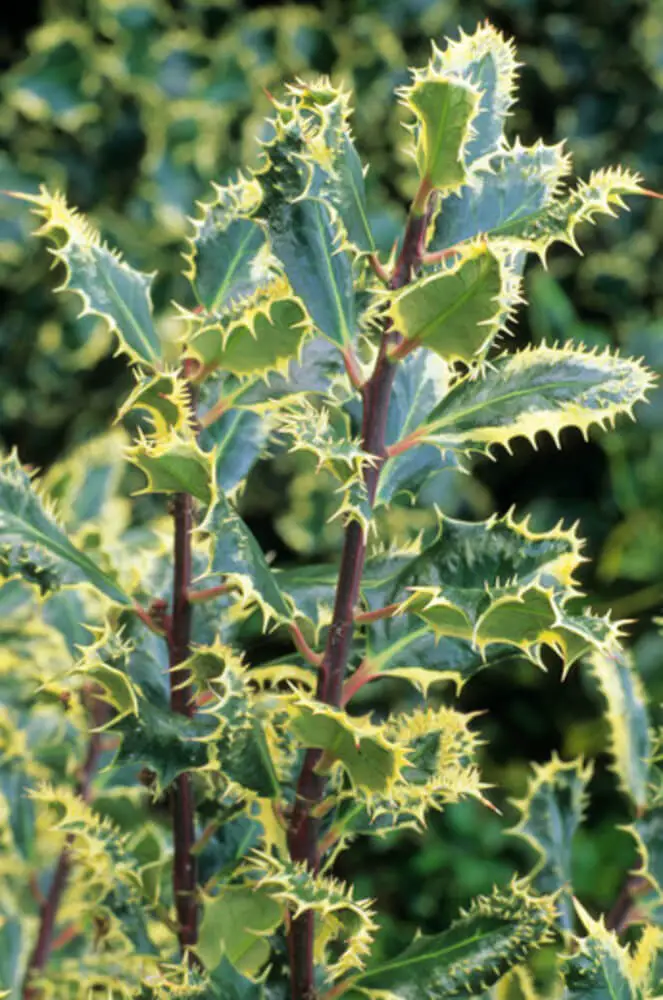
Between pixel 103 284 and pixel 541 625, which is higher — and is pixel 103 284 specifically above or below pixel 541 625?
above

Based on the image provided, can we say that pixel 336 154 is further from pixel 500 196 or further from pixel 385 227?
pixel 385 227

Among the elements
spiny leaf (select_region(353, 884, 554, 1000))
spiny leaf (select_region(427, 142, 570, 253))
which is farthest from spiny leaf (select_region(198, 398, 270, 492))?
spiny leaf (select_region(353, 884, 554, 1000))

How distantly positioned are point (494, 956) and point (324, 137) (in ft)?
1.47

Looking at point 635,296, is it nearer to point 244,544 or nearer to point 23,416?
point 23,416

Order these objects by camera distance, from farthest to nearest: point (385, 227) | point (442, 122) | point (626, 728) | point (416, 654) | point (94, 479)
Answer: point (385, 227) < point (94, 479) < point (626, 728) < point (416, 654) < point (442, 122)

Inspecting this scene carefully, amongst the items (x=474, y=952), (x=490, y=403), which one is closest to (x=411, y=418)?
(x=490, y=403)

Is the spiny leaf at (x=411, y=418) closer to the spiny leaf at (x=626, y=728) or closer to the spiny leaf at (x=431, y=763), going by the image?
the spiny leaf at (x=431, y=763)

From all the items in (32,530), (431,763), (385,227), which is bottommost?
(431,763)

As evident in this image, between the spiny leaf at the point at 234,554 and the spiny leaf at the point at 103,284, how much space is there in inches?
4.7

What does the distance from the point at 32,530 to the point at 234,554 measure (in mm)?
128

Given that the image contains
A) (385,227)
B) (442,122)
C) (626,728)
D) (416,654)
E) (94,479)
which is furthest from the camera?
(385,227)

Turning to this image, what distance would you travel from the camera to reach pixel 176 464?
582 mm

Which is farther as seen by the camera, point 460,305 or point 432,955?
point 432,955

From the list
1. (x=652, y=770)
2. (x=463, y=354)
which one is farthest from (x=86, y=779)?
(x=463, y=354)
